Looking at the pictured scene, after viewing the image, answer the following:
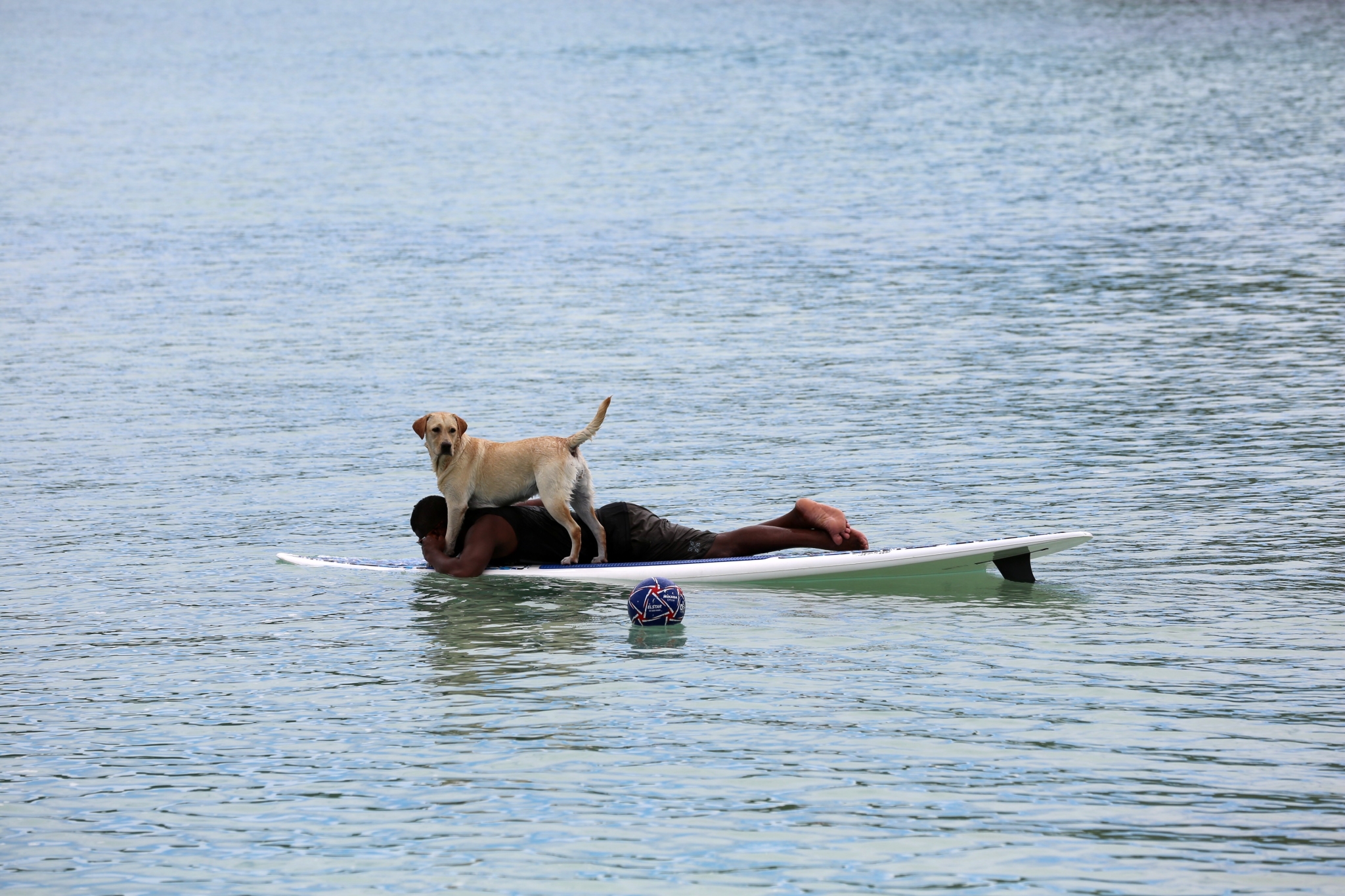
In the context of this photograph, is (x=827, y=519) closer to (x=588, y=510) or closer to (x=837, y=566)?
(x=837, y=566)

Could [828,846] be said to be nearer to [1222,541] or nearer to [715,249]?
[1222,541]

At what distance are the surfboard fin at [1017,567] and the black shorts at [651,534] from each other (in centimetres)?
200

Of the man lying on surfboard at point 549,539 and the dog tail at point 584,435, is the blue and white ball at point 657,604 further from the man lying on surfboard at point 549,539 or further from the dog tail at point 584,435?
the dog tail at point 584,435

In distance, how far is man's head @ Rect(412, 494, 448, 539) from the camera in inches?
532

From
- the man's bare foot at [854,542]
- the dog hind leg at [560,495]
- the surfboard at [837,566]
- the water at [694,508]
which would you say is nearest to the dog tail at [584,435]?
the dog hind leg at [560,495]

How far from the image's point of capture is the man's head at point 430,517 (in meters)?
13.5

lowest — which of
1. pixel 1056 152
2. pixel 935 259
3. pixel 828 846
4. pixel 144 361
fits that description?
A: pixel 828 846

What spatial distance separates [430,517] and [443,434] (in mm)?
828

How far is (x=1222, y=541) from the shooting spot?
14.1 metres

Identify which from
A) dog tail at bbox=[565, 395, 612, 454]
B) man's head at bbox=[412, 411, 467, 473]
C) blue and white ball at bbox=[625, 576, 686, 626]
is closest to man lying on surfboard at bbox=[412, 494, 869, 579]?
man's head at bbox=[412, 411, 467, 473]

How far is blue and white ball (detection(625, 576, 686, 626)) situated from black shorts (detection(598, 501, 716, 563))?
1238mm

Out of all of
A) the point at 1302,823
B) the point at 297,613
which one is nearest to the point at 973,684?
the point at 1302,823

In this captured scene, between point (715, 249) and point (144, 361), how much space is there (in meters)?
12.3

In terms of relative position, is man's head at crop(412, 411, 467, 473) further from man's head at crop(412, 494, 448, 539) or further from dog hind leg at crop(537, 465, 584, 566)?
dog hind leg at crop(537, 465, 584, 566)
